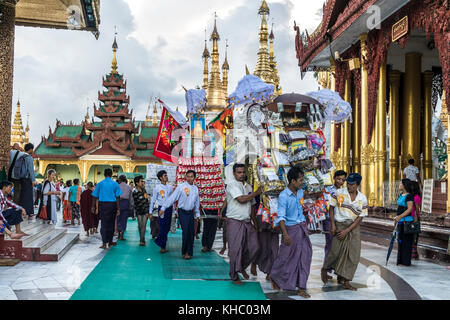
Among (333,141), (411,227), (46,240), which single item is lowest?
(46,240)

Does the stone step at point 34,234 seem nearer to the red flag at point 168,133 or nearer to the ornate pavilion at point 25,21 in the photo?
the ornate pavilion at point 25,21

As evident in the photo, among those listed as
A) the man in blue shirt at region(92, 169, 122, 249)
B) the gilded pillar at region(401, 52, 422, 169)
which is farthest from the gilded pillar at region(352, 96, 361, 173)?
the man in blue shirt at region(92, 169, 122, 249)

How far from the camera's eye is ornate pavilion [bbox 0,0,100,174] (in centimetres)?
827

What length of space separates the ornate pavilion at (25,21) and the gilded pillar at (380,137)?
763 cm

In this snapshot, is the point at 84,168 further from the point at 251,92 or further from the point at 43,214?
the point at 251,92

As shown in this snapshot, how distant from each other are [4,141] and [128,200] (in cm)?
373

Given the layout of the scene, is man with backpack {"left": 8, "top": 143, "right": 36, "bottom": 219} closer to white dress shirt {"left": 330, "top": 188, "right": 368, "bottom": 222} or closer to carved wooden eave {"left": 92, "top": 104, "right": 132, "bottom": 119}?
white dress shirt {"left": 330, "top": 188, "right": 368, "bottom": 222}

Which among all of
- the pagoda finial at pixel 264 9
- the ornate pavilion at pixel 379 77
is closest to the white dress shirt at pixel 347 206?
the ornate pavilion at pixel 379 77

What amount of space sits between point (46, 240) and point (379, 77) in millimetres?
9287

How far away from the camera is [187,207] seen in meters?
8.14

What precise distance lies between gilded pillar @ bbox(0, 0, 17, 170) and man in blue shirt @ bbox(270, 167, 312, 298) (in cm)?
531

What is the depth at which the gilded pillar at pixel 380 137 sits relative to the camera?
12.5m

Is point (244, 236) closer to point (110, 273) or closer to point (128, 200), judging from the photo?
point (110, 273)

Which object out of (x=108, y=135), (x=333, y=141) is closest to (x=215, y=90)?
(x=108, y=135)
